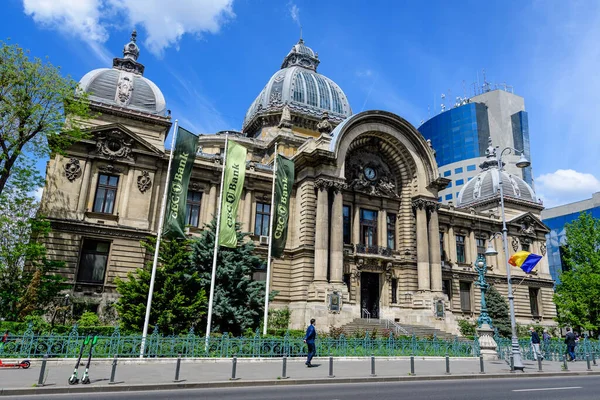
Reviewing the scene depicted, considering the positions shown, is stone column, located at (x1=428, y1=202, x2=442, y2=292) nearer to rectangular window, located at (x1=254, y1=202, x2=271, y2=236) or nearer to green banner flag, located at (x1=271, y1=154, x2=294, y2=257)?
rectangular window, located at (x1=254, y1=202, x2=271, y2=236)

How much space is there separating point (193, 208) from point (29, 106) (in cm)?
1327

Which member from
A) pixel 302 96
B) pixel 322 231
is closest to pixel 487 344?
pixel 322 231

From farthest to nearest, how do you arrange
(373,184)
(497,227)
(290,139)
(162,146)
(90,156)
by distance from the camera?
(497,227), (290,139), (373,184), (162,146), (90,156)

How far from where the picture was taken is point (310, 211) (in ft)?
110

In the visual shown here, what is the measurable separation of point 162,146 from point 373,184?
19.0 metres

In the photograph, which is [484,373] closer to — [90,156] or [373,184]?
[373,184]

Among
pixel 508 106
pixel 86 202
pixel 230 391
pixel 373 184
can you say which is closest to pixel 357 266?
pixel 373 184

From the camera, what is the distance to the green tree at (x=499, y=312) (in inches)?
1569

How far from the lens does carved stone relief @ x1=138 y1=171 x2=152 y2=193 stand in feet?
101

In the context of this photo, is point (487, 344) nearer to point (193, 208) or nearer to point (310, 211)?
point (310, 211)

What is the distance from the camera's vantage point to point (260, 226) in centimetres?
3516

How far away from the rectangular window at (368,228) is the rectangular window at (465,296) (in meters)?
14.7

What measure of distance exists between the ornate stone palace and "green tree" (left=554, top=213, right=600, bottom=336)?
4.88 meters

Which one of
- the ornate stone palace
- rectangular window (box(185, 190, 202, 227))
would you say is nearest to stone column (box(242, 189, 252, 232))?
the ornate stone palace
